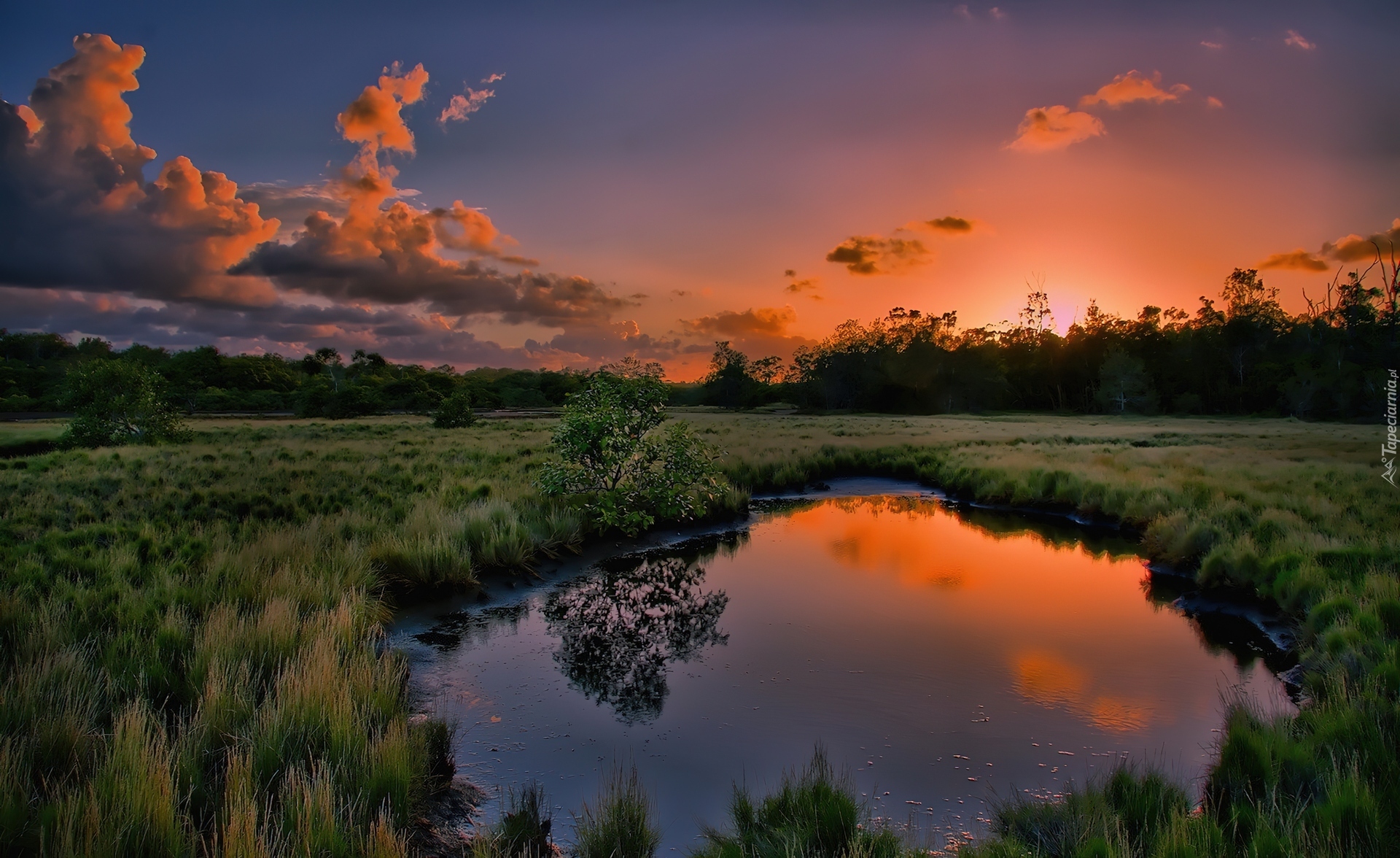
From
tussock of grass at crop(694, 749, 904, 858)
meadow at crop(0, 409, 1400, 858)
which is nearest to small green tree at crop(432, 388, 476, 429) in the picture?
meadow at crop(0, 409, 1400, 858)

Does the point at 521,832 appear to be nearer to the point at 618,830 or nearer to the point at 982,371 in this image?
→ the point at 618,830

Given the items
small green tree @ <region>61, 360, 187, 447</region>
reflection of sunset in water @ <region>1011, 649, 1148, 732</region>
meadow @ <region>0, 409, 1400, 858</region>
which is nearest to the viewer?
meadow @ <region>0, 409, 1400, 858</region>

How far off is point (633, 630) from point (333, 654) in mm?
4307

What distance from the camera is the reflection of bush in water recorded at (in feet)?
24.7

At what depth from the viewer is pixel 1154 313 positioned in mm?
83688

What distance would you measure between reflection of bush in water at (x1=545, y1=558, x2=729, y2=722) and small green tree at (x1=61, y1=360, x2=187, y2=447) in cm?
2836

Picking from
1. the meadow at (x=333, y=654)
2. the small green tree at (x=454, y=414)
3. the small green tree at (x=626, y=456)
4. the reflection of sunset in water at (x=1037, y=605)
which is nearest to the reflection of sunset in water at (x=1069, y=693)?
the reflection of sunset in water at (x=1037, y=605)

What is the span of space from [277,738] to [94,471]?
1812 cm

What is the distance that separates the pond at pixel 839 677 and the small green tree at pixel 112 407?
28144 mm

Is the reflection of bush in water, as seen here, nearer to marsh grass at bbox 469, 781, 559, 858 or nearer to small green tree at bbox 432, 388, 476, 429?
marsh grass at bbox 469, 781, 559, 858

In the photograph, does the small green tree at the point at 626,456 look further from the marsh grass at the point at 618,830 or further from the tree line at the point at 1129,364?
the tree line at the point at 1129,364

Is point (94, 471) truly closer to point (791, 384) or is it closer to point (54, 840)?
point (54, 840)

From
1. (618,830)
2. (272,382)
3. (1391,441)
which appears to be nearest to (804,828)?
(618,830)

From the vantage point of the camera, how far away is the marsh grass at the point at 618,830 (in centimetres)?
421
